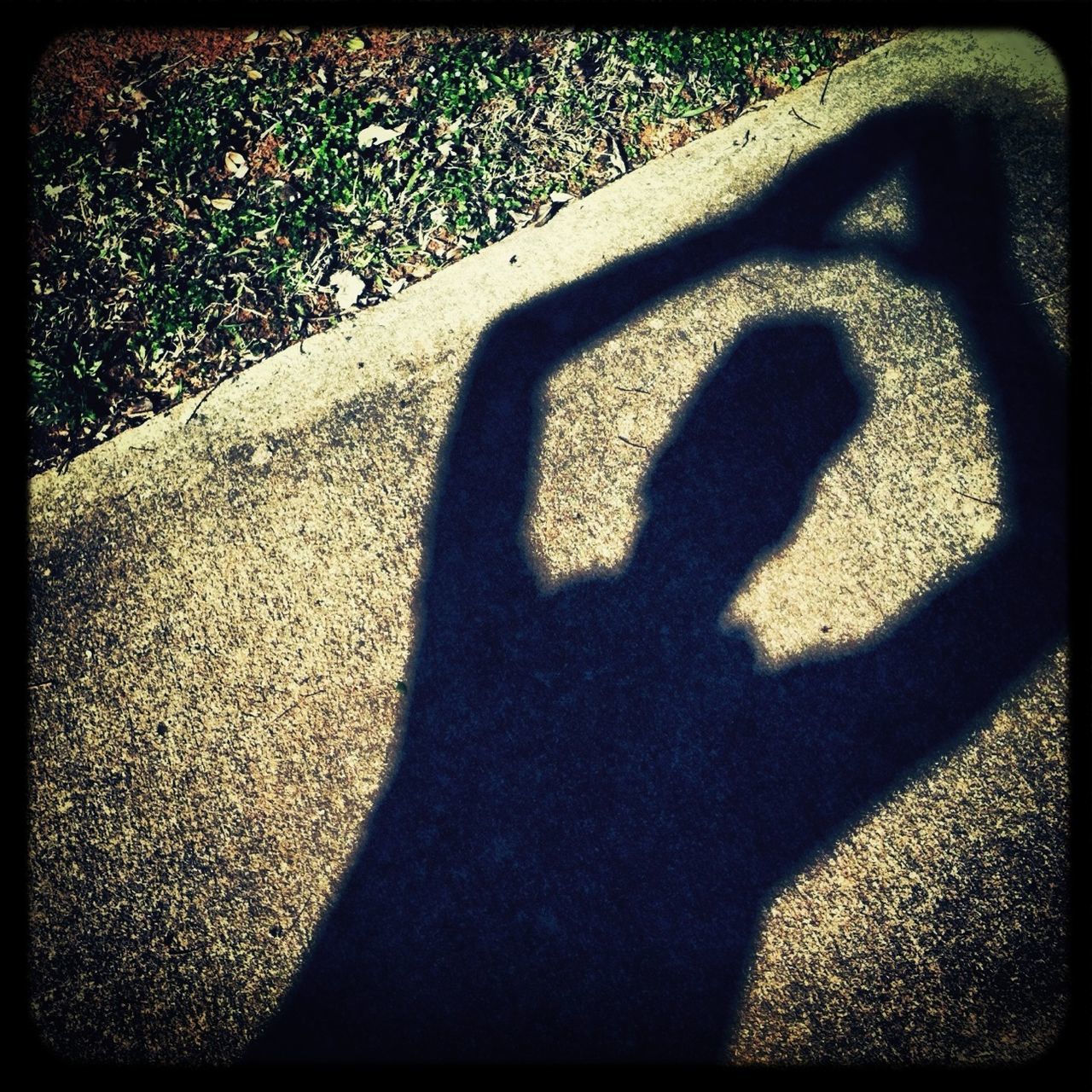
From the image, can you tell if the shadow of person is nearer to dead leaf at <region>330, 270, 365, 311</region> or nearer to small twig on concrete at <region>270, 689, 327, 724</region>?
small twig on concrete at <region>270, 689, 327, 724</region>

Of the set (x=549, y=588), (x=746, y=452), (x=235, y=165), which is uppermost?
(x=235, y=165)

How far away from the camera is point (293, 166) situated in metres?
2.38

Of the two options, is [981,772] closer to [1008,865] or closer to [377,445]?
[1008,865]

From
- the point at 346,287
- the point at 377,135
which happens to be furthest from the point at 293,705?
the point at 377,135

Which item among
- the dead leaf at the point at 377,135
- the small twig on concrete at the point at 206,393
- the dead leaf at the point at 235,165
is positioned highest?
the dead leaf at the point at 377,135

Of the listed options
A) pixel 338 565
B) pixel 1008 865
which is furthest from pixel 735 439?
pixel 1008 865

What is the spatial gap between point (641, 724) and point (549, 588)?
1.80 ft

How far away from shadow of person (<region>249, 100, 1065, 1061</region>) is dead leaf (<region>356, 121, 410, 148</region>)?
0.95 metres

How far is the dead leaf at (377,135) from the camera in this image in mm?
2375

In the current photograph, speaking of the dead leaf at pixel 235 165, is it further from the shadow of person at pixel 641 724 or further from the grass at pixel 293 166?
the shadow of person at pixel 641 724

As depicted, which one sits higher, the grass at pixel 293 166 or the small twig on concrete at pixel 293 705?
the grass at pixel 293 166

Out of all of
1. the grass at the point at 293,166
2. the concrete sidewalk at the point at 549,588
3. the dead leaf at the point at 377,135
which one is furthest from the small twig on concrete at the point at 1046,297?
the dead leaf at the point at 377,135

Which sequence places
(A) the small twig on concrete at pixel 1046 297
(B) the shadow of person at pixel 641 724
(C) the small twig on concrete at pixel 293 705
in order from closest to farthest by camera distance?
(B) the shadow of person at pixel 641 724 < (C) the small twig on concrete at pixel 293 705 < (A) the small twig on concrete at pixel 1046 297

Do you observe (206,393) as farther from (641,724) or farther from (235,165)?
(641,724)
